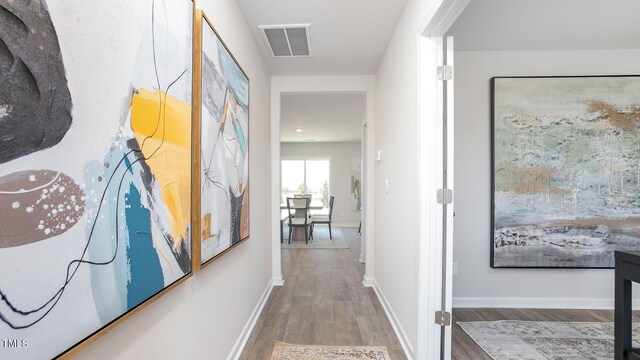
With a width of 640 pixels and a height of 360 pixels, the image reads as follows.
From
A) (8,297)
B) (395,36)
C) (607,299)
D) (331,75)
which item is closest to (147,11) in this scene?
(8,297)

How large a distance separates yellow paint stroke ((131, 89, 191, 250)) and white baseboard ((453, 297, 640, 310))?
8.72 ft

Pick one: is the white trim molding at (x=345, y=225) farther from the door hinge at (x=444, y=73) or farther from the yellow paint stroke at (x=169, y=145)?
the yellow paint stroke at (x=169, y=145)

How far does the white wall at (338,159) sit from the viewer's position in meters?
8.55

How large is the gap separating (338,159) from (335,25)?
6.38 m

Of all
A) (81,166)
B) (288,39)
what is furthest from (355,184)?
(81,166)

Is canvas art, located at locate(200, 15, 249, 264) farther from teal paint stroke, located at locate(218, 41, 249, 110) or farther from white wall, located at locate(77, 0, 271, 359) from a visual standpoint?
white wall, located at locate(77, 0, 271, 359)

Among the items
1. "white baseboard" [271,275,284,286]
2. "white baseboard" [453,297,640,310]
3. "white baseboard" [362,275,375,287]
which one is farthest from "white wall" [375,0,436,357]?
"white baseboard" [271,275,284,286]

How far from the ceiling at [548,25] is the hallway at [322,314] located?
8.39 feet

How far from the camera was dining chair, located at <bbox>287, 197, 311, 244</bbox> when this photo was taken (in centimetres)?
572

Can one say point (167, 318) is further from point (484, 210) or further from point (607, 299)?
point (607, 299)

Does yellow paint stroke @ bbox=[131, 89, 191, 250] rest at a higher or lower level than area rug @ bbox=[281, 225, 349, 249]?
higher

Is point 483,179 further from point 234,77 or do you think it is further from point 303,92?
point 234,77

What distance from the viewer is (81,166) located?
2.21 ft

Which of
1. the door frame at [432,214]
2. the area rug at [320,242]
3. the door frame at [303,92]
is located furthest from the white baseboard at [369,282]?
the area rug at [320,242]
